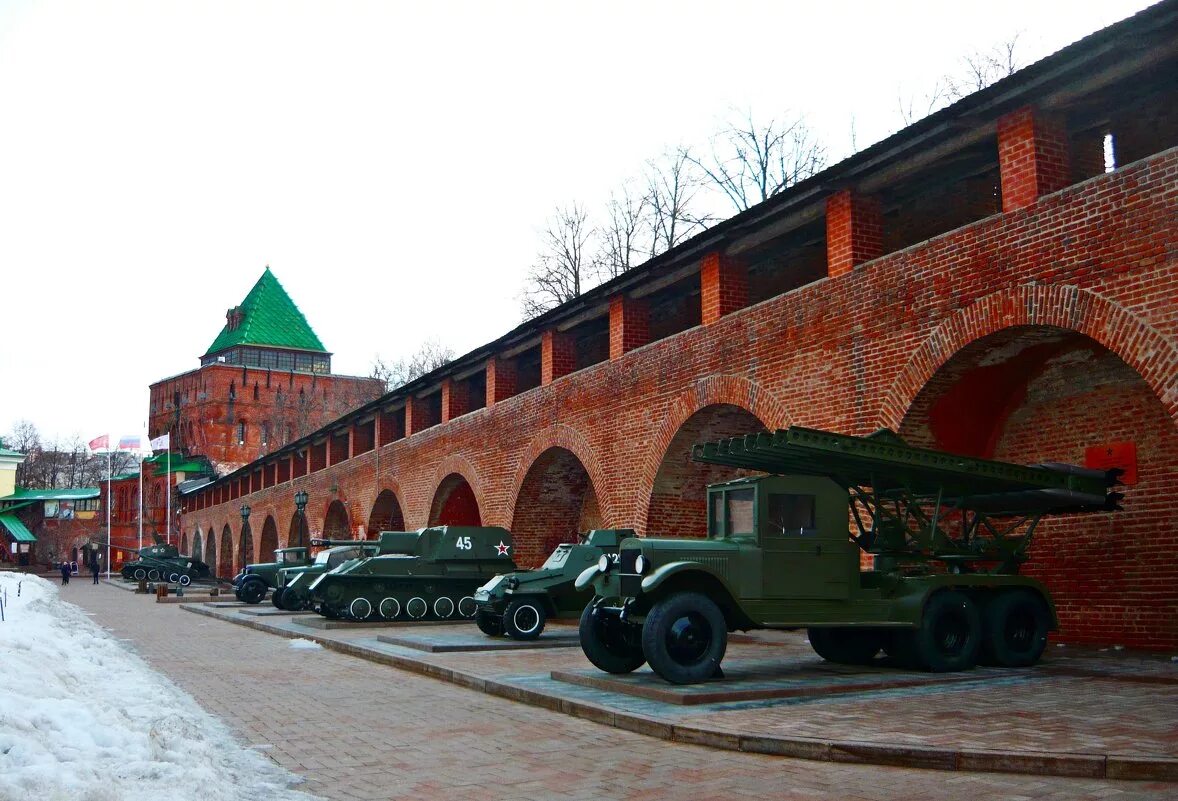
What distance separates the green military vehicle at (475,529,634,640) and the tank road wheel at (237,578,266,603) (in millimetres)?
14388

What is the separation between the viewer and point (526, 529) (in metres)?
21.7

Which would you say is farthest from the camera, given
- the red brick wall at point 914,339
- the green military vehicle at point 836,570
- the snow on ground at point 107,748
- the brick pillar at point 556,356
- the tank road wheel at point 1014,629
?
the brick pillar at point 556,356

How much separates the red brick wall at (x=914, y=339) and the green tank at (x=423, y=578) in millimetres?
2125

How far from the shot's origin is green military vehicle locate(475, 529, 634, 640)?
14820mm

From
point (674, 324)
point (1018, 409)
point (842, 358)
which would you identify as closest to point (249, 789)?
point (842, 358)

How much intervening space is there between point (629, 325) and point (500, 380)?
574 centimetres

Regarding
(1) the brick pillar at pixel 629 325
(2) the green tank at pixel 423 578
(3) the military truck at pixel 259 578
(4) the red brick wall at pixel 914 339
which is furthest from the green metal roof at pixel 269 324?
(1) the brick pillar at pixel 629 325

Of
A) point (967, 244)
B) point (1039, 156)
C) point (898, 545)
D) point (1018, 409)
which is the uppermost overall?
point (1039, 156)

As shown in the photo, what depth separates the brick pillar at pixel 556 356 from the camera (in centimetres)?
2036

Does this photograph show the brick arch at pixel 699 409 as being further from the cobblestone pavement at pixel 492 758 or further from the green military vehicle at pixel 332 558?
the cobblestone pavement at pixel 492 758

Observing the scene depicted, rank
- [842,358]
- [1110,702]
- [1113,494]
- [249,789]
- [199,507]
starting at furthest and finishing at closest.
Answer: [199,507]
[842,358]
[1113,494]
[1110,702]
[249,789]

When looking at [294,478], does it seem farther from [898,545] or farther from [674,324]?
[898,545]

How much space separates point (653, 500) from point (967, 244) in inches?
262

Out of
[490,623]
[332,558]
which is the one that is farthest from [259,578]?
[490,623]
